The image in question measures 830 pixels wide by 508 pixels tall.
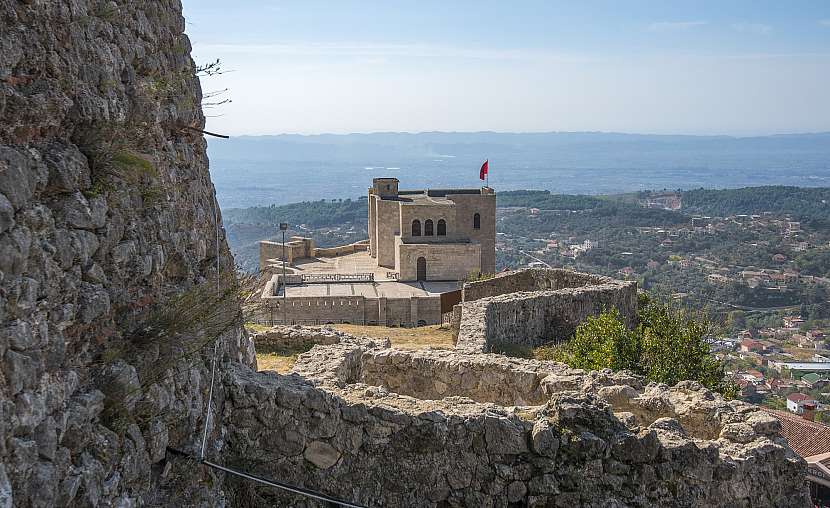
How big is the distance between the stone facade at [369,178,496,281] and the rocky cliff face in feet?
Answer: 92.0

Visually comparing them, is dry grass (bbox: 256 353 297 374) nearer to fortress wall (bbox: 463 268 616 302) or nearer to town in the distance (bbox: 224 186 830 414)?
fortress wall (bbox: 463 268 616 302)

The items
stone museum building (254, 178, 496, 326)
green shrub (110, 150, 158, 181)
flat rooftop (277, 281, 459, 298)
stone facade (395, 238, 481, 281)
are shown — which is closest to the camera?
green shrub (110, 150, 158, 181)

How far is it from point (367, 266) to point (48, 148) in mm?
36190

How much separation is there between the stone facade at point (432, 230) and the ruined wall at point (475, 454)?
87.8 ft

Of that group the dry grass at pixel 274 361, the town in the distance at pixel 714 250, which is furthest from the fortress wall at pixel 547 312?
the town in the distance at pixel 714 250

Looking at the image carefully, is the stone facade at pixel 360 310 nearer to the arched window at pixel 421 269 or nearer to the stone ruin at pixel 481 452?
the arched window at pixel 421 269

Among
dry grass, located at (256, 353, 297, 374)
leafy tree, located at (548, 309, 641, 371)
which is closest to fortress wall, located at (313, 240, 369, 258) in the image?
leafy tree, located at (548, 309, 641, 371)

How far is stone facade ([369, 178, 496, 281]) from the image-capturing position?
1420 inches

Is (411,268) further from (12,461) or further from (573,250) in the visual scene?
(573,250)

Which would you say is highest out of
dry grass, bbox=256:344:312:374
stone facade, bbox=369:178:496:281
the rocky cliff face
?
the rocky cliff face

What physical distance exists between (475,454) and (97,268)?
293 centimetres

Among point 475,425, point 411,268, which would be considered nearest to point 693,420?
point 475,425

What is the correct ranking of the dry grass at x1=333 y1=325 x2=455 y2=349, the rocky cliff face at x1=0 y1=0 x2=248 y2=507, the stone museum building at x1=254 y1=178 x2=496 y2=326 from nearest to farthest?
the rocky cliff face at x1=0 y1=0 x2=248 y2=507
the dry grass at x1=333 y1=325 x2=455 y2=349
the stone museum building at x1=254 y1=178 x2=496 y2=326

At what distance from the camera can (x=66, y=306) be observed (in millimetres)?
3709
